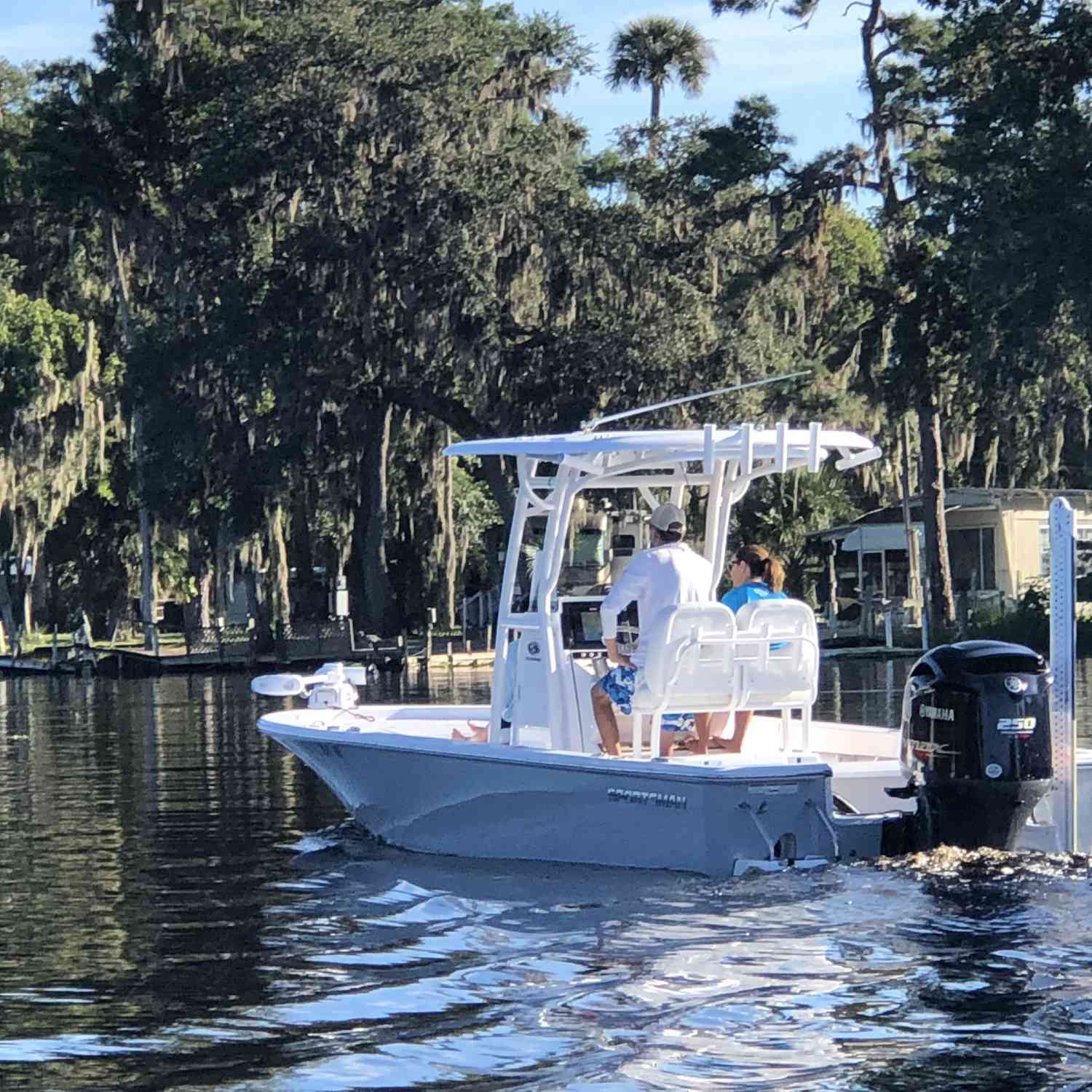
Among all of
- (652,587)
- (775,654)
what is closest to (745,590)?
(775,654)

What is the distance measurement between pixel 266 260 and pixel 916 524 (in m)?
18.5

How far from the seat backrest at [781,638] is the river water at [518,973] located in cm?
124

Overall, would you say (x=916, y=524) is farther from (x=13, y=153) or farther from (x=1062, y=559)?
(x=1062, y=559)

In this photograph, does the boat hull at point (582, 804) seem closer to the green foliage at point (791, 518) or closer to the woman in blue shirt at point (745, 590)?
the woman in blue shirt at point (745, 590)

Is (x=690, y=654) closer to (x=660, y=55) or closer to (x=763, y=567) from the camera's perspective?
(x=763, y=567)

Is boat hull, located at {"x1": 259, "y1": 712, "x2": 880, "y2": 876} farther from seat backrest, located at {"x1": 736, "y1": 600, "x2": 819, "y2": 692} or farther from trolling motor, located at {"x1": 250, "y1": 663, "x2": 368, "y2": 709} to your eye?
trolling motor, located at {"x1": 250, "y1": 663, "x2": 368, "y2": 709}

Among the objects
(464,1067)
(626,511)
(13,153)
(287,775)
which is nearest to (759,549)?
(626,511)

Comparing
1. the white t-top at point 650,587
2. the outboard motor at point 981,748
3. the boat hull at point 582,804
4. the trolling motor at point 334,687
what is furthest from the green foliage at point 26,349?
the outboard motor at point 981,748

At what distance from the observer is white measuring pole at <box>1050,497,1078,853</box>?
430 inches

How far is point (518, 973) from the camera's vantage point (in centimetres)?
945

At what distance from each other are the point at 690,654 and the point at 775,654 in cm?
57

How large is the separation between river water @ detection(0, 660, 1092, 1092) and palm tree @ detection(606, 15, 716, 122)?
145 ft

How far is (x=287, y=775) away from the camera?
19.9 meters

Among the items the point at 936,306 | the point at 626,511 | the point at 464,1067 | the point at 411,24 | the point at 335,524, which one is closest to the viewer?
the point at 464,1067
